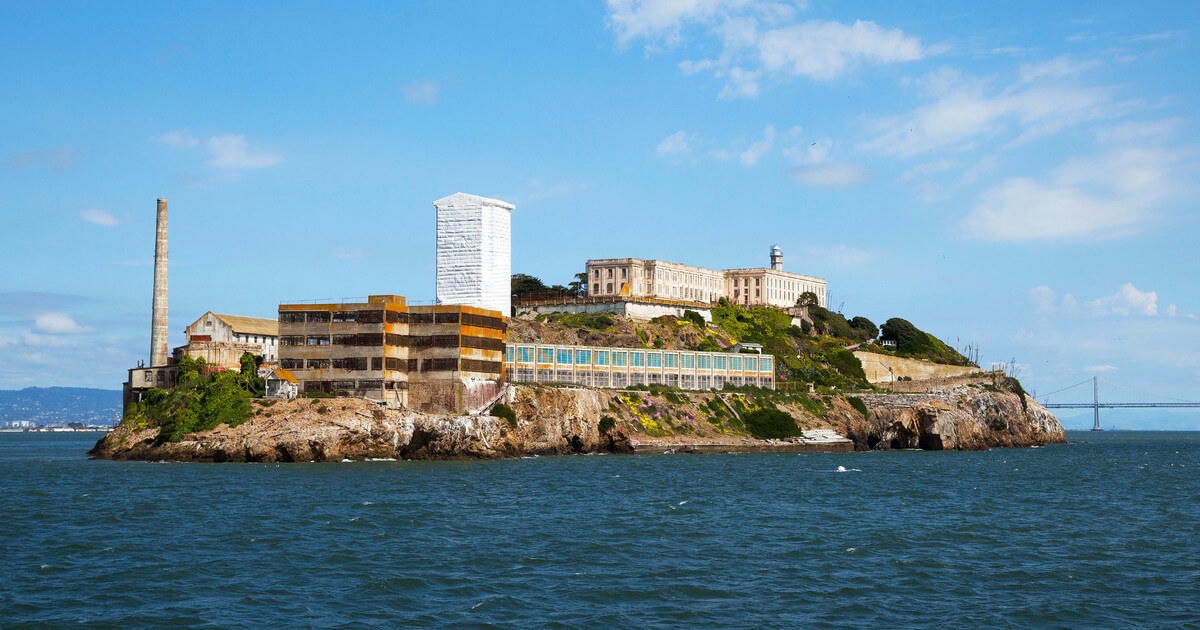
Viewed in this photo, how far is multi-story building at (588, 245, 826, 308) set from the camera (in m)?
157

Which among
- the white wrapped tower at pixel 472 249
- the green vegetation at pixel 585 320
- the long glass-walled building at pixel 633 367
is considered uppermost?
the white wrapped tower at pixel 472 249

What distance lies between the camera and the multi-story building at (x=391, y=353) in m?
93.9

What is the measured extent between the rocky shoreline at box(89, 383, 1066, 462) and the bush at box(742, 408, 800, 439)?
4.03 feet

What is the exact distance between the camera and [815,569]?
37.7m

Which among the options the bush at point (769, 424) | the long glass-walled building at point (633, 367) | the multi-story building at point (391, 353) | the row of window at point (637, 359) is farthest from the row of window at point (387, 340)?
the bush at point (769, 424)

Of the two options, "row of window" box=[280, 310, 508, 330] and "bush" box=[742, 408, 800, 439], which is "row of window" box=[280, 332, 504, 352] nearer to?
"row of window" box=[280, 310, 508, 330]

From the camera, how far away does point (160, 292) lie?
11300 cm

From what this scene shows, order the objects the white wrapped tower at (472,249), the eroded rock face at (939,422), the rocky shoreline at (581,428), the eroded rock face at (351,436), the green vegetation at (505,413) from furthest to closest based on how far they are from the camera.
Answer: the eroded rock face at (939,422) → the white wrapped tower at (472,249) → the green vegetation at (505,413) → the rocky shoreline at (581,428) → the eroded rock face at (351,436)

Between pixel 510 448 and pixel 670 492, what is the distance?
33388 millimetres

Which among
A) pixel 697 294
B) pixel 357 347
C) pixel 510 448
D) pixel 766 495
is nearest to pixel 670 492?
pixel 766 495

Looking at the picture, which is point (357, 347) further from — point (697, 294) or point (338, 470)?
point (697, 294)

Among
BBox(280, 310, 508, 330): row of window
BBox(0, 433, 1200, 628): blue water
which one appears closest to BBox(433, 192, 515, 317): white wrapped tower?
BBox(280, 310, 508, 330): row of window

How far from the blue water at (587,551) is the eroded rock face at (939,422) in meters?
49.4

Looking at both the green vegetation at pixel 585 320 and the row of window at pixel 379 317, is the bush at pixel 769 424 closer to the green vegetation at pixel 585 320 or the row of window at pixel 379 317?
the green vegetation at pixel 585 320
